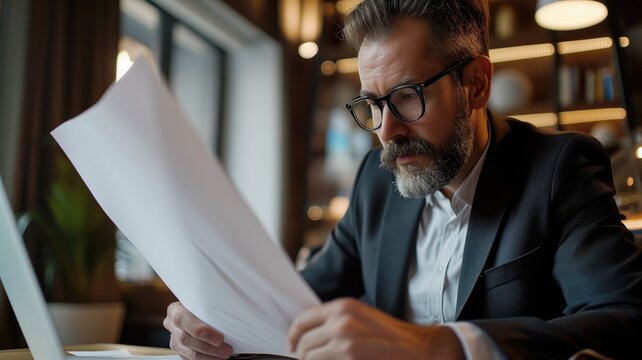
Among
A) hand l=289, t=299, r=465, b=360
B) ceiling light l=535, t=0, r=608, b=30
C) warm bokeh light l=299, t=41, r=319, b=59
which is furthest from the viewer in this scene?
warm bokeh light l=299, t=41, r=319, b=59

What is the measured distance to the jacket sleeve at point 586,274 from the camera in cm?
64

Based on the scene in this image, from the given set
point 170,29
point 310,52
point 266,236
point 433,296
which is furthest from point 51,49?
point 266,236

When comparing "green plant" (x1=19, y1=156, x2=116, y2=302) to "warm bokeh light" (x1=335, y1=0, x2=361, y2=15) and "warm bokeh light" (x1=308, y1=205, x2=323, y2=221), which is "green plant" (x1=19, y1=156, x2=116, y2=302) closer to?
"warm bokeh light" (x1=308, y1=205, x2=323, y2=221)

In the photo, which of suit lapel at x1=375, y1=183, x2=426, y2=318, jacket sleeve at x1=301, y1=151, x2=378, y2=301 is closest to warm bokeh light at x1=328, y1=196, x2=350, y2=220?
jacket sleeve at x1=301, y1=151, x2=378, y2=301

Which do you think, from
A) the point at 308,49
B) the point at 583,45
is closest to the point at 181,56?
the point at 308,49

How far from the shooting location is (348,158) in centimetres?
477

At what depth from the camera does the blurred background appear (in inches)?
113

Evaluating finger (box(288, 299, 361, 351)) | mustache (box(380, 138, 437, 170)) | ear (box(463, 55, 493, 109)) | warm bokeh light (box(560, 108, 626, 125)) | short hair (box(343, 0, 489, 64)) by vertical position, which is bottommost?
finger (box(288, 299, 361, 351))

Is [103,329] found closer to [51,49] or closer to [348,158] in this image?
[51,49]

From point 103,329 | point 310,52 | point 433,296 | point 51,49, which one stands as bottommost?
point 103,329

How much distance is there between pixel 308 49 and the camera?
5.04m

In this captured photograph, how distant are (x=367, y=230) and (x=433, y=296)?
0.20 metres

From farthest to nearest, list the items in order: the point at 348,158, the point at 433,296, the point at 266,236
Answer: the point at 348,158 → the point at 433,296 → the point at 266,236

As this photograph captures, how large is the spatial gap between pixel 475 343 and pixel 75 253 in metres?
2.53
